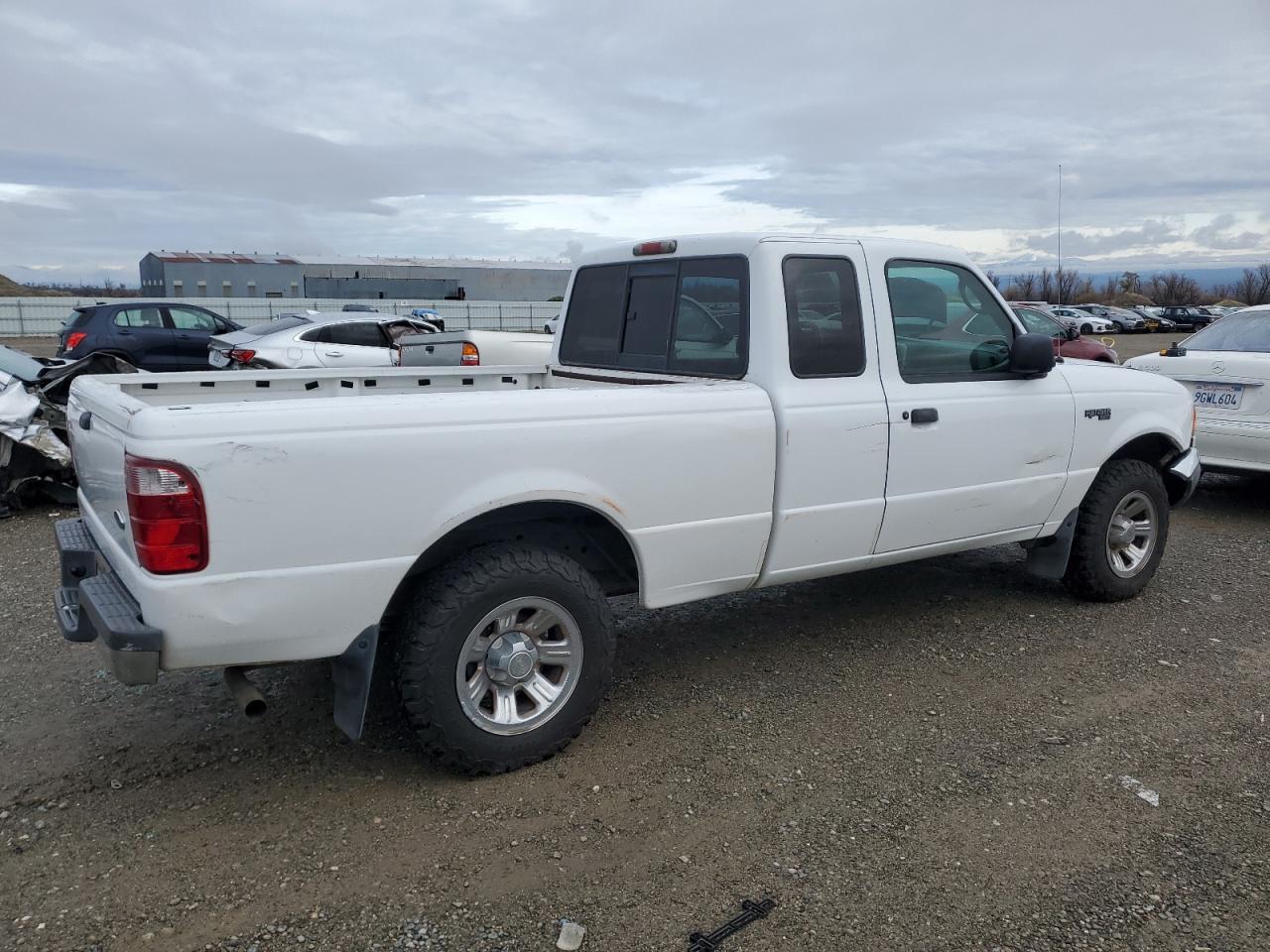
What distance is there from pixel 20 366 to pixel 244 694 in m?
6.88

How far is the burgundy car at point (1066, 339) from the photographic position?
49.2 feet

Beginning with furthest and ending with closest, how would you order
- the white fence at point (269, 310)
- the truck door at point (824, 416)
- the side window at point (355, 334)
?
the white fence at point (269, 310), the side window at point (355, 334), the truck door at point (824, 416)

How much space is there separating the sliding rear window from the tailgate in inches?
90.2

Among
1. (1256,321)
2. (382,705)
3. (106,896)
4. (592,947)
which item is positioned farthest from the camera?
(1256,321)

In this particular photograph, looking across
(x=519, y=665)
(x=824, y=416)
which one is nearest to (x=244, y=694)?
(x=519, y=665)

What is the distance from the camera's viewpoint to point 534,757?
3.70 m

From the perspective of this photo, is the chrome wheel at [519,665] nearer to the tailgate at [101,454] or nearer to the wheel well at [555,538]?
the wheel well at [555,538]

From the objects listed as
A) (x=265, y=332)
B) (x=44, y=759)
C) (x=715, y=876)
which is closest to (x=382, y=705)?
(x=44, y=759)

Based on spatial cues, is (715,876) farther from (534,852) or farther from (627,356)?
(627,356)

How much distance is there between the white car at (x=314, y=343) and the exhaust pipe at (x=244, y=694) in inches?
404

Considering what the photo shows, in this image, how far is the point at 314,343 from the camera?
547 inches

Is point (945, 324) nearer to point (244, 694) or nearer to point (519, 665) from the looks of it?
point (519, 665)

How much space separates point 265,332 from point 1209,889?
13.5 meters

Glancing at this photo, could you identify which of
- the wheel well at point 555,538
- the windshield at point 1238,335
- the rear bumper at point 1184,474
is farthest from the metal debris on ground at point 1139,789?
the windshield at point 1238,335
